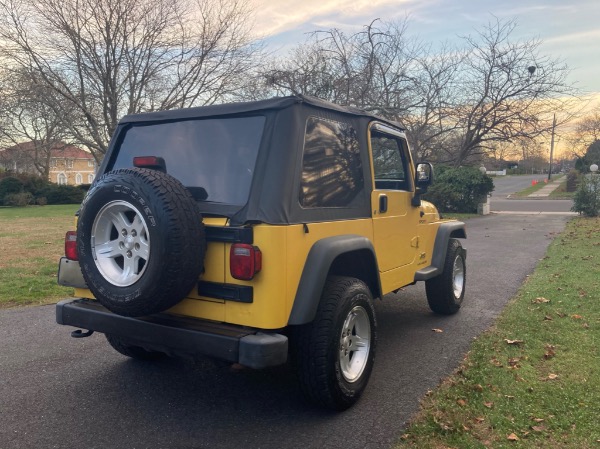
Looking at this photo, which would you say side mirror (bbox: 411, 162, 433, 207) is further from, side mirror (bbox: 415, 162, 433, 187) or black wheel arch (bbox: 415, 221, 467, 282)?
black wheel arch (bbox: 415, 221, 467, 282)

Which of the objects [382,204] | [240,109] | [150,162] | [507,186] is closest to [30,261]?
[150,162]

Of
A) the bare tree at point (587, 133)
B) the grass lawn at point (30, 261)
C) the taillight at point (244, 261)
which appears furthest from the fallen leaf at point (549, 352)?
the bare tree at point (587, 133)

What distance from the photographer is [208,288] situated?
10.0 feet

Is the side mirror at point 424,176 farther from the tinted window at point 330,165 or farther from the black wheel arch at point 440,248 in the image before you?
the tinted window at point 330,165

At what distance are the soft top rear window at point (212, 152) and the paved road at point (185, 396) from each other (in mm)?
1473

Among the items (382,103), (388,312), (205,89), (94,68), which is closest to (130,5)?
(94,68)

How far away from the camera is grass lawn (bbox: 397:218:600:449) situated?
9.84 ft

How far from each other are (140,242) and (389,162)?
8.68 ft

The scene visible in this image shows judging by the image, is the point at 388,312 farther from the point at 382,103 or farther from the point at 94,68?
the point at 94,68

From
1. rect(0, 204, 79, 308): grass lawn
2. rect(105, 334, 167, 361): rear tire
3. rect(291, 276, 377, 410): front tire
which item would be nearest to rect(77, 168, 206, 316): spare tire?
rect(291, 276, 377, 410): front tire

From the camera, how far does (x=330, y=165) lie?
3.57 m

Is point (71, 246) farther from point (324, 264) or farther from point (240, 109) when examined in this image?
point (324, 264)

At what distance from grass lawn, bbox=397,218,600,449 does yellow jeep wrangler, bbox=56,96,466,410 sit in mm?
664

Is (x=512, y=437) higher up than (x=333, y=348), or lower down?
lower down
